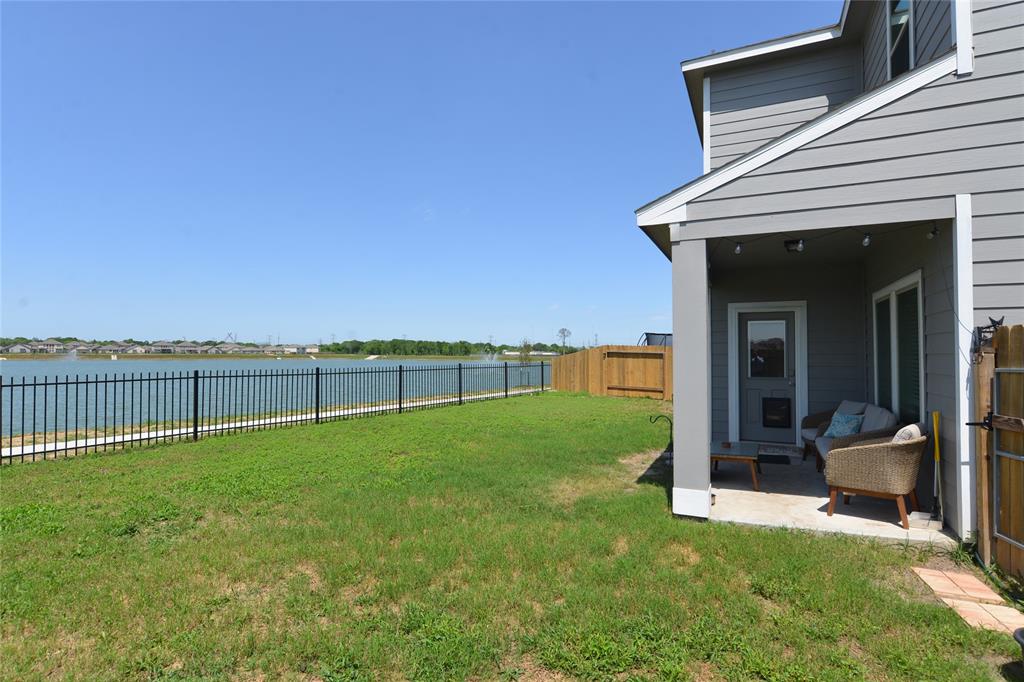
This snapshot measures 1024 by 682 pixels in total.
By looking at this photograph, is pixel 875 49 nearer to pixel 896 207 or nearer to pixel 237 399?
pixel 896 207

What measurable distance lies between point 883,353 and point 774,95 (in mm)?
3529

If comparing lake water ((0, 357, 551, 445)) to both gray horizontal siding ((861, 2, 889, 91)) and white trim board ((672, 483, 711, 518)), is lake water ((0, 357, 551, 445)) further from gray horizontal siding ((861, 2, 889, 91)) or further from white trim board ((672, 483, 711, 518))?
gray horizontal siding ((861, 2, 889, 91))

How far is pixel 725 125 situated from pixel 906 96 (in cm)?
339

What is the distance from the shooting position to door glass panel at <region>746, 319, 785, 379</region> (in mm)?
6914

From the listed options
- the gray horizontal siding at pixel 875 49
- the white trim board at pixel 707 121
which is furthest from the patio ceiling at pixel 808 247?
the gray horizontal siding at pixel 875 49

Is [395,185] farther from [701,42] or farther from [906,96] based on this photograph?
[906,96]

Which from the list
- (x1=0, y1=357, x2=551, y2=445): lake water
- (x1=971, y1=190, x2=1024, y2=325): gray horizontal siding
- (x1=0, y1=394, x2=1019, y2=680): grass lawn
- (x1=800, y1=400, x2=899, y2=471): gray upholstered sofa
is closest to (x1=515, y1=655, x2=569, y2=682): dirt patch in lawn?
(x1=0, y1=394, x2=1019, y2=680): grass lawn

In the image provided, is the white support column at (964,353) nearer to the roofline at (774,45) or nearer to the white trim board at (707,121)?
the white trim board at (707,121)

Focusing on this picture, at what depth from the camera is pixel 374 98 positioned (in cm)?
973

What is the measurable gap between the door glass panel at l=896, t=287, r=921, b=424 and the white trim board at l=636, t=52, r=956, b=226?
1.75 meters

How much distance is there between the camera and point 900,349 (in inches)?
191

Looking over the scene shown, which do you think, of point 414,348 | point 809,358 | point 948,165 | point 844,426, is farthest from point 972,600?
point 414,348

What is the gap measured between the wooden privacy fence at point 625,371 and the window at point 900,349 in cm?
956

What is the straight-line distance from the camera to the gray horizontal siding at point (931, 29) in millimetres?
3678
